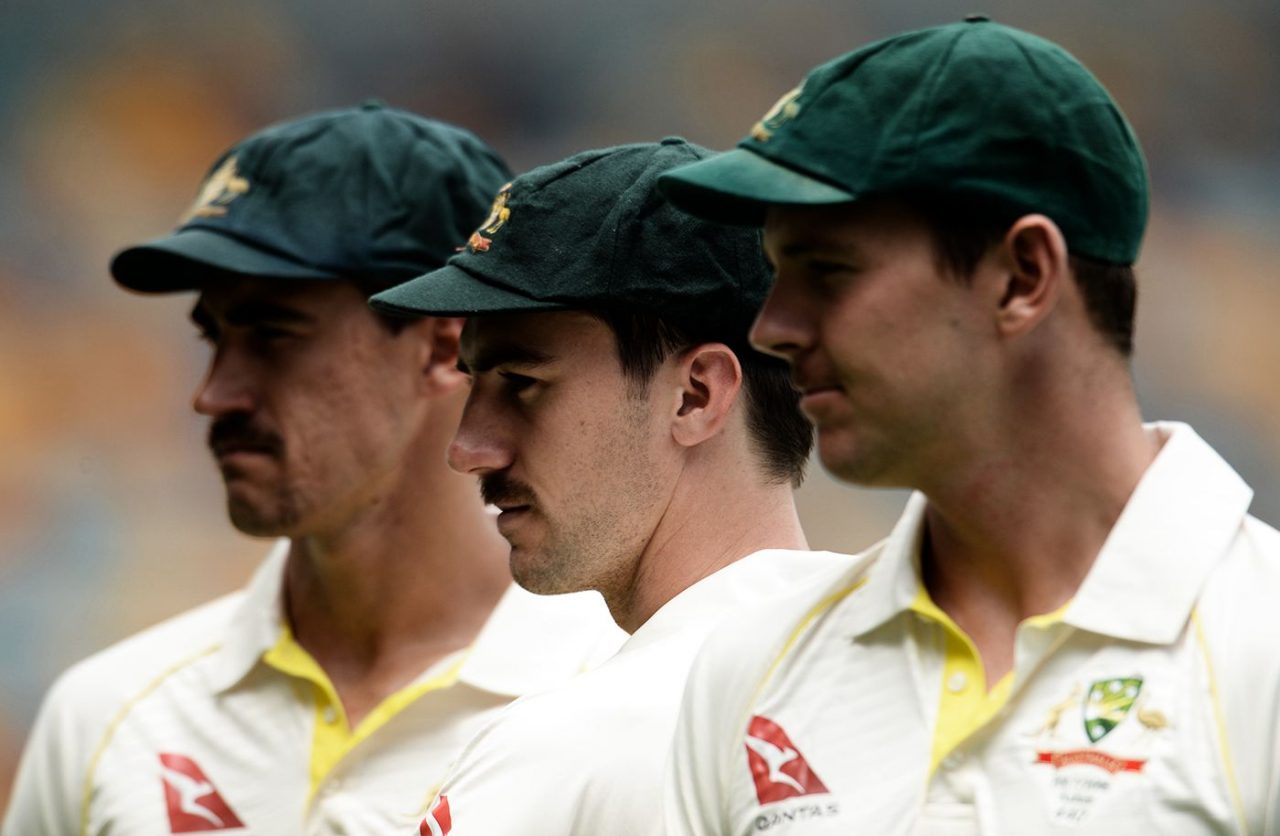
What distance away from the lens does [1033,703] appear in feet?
4.70

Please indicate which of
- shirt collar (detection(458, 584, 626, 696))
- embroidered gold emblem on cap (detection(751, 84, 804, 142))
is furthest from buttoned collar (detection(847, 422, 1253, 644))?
shirt collar (detection(458, 584, 626, 696))

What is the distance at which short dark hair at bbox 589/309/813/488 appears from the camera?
2.05m

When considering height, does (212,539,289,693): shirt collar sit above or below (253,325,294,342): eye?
below

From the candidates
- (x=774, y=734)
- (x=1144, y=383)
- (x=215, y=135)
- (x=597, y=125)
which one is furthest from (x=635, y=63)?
(x=774, y=734)

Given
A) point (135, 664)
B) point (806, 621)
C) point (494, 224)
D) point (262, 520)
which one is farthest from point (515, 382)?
point (135, 664)

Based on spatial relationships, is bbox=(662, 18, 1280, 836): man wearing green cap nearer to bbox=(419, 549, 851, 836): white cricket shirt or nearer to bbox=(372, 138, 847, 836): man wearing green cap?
bbox=(419, 549, 851, 836): white cricket shirt

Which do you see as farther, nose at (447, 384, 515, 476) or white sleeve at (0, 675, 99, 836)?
white sleeve at (0, 675, 99, 836)

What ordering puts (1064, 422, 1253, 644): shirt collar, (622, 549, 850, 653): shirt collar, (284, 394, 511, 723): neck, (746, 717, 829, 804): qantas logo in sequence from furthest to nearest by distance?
(284, 394, 511, 723): neck < (622, 549, 850, 653): shirt collar < (746, 717, 829, 804): qantas logo < (1064, 422, 1253, 644): shirt collar

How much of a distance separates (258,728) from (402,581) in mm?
276

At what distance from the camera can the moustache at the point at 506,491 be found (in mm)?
→ 2082

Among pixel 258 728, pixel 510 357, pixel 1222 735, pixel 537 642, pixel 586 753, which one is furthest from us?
pixel 258 728

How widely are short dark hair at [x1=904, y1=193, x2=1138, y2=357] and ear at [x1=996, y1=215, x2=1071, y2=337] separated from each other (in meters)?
0.01

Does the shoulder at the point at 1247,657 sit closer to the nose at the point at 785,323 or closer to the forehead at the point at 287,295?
the nose at the point at 785,323

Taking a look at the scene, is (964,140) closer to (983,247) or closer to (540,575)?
(983,247)
